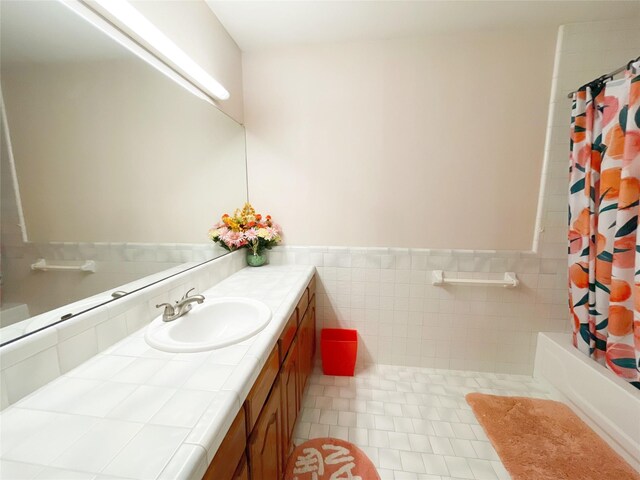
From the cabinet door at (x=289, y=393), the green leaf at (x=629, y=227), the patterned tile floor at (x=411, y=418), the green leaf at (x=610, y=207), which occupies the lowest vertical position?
the patterned tile floor at (x=411, y=418)

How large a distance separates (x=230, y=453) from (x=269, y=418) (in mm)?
320

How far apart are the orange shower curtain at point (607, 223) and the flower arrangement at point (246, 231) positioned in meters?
1.99

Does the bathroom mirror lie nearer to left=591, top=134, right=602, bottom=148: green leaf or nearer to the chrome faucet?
the chrome faucet

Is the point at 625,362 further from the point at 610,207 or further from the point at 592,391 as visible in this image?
the point at 610,207

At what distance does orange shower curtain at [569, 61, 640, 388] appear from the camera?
125cm

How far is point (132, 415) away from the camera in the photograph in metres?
0.58

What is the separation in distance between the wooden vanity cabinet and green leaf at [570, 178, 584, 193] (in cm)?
186

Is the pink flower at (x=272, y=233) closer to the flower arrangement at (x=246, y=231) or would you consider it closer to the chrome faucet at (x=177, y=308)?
the flower arrangement at (x=246, y=231)

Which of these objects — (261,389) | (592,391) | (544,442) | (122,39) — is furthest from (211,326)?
(592,391)

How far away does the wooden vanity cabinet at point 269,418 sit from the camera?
0.63m

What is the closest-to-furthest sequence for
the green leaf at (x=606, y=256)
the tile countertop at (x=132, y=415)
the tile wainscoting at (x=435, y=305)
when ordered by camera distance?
the tile countertop at (x=132, y=415) < the green leaf at (x=606, y=256) < the tile wainscoting at (x=435, y=305)

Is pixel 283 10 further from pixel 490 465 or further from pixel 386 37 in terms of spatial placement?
pixel 490 465

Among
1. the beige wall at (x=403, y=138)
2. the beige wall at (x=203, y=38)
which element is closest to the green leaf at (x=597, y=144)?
the beige wall at (x=403, y=138)

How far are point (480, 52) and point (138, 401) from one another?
8.12 ft
